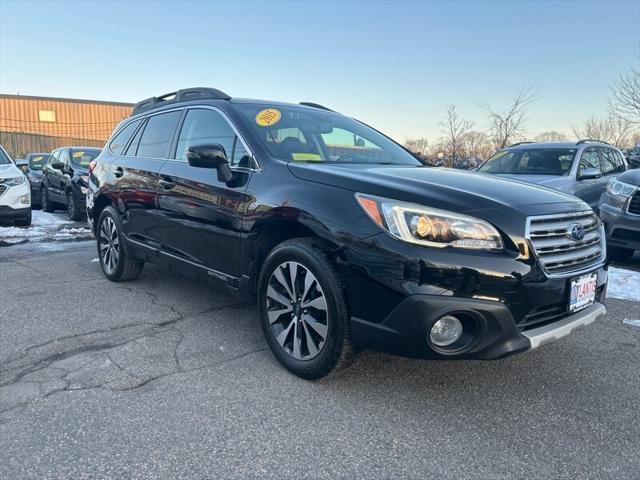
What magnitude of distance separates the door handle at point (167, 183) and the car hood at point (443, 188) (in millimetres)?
1320

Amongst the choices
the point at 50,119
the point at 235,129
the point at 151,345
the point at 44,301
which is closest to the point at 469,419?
the point at 151,345

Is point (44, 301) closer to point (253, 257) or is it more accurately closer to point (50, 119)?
point (253, 257)

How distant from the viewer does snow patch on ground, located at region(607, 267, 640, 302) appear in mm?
5082

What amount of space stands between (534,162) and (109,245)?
6661 mm

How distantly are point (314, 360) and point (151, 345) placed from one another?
52.8 inches

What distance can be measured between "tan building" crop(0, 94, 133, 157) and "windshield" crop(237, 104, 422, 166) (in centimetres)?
3403

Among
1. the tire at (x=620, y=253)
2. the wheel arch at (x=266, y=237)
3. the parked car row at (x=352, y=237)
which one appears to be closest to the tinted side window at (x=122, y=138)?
the parked car row at (x=352, y=237)

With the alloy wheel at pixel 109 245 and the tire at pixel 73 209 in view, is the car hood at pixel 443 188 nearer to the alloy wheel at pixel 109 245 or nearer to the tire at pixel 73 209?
the alloy wheel at pixel 109 245

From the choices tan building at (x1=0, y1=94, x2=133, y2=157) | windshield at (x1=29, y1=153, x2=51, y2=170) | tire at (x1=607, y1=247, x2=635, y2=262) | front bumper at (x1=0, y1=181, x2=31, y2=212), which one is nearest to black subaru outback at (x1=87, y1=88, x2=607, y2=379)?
tire at (x1=607, y1=247, x2=635, y2=262)

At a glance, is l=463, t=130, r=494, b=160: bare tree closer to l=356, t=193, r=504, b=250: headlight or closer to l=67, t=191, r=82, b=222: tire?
l=67, t=191, r=82, b=222: tire

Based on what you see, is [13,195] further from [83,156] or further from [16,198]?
[83,156]

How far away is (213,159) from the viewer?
11.2 feet

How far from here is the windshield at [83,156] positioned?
11.0 metres

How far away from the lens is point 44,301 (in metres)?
4.64
